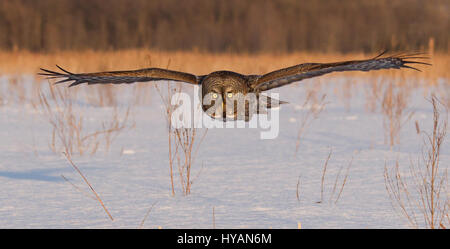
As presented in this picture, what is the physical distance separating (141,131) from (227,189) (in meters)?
3.17

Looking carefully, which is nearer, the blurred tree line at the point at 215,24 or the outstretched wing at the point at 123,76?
the outstretched wing at the point at 123,76

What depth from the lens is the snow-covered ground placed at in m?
3.36

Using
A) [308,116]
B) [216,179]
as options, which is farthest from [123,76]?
[308,116]

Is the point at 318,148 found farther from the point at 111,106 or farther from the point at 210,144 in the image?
the point at 111,106

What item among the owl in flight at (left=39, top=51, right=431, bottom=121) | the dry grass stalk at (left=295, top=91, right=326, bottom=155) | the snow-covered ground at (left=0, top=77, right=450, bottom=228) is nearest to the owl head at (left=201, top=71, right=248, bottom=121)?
the owl in flight at (left=39, top=51, right=431, bottom=121)

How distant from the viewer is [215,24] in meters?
25.4

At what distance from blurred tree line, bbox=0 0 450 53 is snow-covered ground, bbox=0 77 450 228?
531 inches

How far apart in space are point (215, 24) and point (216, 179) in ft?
70.4

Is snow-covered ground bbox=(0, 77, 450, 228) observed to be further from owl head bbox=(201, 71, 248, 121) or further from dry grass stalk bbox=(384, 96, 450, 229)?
owl head bbox=(201, 71, 248, 121)

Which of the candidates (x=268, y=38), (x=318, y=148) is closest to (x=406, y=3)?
(x=268, y=38)

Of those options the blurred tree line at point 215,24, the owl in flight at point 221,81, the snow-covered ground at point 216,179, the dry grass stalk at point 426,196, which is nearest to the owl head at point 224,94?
the owl in flight at point 221,81

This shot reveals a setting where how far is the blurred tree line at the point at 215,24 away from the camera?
70.0ft

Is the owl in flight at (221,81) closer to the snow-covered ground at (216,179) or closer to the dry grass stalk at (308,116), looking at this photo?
the snow-covered ground at (216,179)

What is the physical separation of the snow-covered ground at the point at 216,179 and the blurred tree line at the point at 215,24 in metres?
13.5
